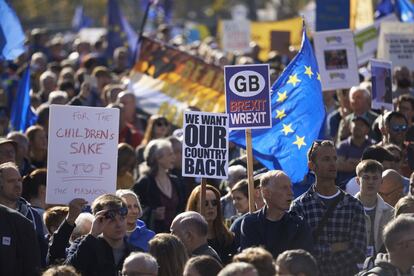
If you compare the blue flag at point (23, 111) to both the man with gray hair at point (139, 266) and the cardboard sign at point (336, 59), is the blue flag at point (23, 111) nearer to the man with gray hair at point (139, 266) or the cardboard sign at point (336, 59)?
the cardboard sign at point (336, 59)

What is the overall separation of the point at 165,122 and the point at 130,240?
17.8 feet

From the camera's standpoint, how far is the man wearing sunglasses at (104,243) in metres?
9.41

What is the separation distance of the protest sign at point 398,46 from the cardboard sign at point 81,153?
24.5 feet

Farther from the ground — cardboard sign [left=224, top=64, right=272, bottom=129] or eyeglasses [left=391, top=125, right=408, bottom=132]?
cardboard sign [left=224, top=64, right=272, bottom=129]

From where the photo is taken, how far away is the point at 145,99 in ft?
61.0

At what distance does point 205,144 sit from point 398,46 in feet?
24.7

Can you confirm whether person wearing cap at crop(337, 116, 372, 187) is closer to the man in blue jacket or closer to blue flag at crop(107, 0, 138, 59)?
the man in blue jacket

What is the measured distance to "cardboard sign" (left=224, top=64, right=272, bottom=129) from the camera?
12117 millimetres

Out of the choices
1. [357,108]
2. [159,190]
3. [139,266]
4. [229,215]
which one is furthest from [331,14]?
[139,266]

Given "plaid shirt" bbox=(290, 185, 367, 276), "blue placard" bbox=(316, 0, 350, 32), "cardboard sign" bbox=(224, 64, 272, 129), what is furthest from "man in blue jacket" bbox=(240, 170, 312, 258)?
"blue placard" bbox=(316, 0, 350, 32)

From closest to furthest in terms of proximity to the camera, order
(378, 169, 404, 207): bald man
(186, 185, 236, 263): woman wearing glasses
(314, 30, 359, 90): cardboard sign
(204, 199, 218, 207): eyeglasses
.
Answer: (186, 185, 236, 263): woman wearing glasses < (204, 199, 218, 207): eyeglasses < (378, 169, 404, 207): bald man < (314, 30, 359, 90): cardboard sign


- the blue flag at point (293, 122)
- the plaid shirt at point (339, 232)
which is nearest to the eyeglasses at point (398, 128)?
the blue flag at point (293, 122)

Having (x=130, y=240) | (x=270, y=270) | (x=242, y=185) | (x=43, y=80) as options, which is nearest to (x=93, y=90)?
(x=43, y=80)

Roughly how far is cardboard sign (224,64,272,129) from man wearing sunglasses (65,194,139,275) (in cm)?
275
